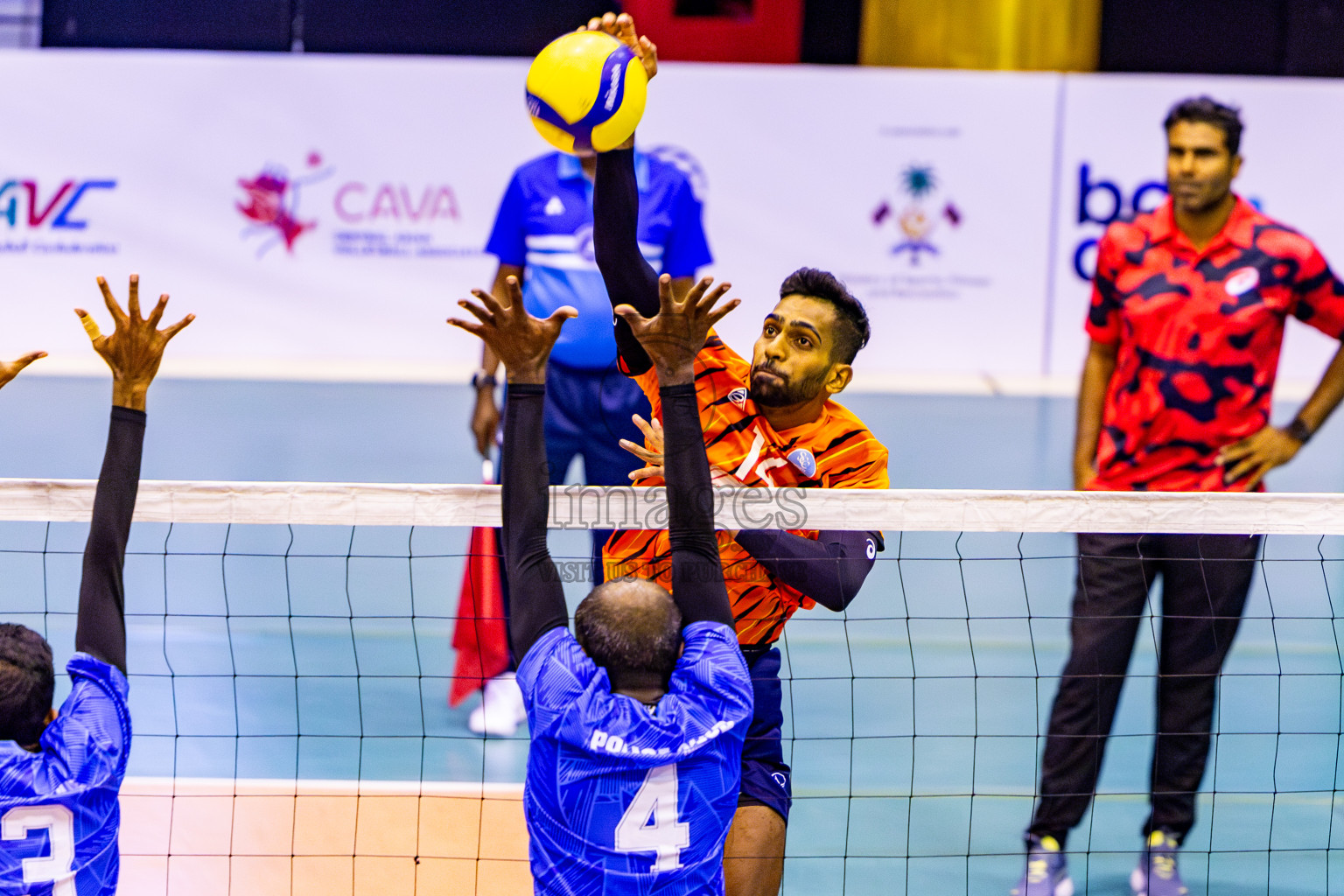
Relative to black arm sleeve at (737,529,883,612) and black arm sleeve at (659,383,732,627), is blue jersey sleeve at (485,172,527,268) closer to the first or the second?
black arm sleeve at (737,529,883,612)

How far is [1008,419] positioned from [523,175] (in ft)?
19.6

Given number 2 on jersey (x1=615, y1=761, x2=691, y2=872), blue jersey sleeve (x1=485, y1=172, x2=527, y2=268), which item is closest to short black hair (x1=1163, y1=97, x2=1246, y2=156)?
blue jersey sleeve (x1=485, y1=172, x2=527, y2=268)

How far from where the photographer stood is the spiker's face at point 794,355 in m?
3.12

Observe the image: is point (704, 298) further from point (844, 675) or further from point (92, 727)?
point (844, 675)

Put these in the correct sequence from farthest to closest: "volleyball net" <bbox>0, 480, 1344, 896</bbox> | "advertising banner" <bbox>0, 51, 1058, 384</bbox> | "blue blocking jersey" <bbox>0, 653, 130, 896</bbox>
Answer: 1. "advertising banner" <bbox>0, 51, 1058, 384</bbox>
2. "volleyball net" <bbox>0, 480, 1344, 896</bbox>
3. "blue blocking jersey" <bbox>0, 653, 130, 896</bbox>

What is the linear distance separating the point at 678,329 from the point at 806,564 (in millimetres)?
618

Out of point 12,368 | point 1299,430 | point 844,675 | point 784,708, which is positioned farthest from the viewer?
point 844,675

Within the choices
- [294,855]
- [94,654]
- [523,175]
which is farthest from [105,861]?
[523,175]

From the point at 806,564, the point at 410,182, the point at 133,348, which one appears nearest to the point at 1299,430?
the point at 806,564

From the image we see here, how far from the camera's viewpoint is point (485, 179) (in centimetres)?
1104

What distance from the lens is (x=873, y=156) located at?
11094 millimetres

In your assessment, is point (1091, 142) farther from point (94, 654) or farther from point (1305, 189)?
point (94, 654)

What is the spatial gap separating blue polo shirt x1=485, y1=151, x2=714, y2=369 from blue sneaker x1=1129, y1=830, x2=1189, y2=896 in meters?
2.39

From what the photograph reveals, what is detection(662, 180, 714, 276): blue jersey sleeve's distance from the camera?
5094mm
